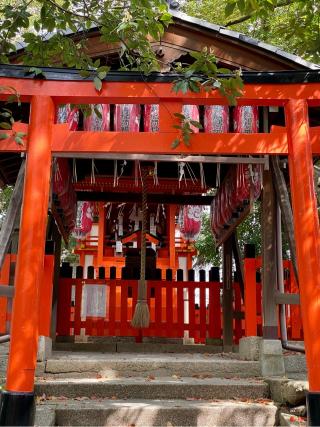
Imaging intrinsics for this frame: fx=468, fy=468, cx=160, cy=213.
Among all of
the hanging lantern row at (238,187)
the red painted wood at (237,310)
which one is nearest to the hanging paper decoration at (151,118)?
the hanging lantern row at (238,187)

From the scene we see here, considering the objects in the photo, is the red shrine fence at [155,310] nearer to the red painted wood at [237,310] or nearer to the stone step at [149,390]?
the red painted wood at [237,310]

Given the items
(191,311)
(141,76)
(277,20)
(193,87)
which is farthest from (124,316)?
(277,20)

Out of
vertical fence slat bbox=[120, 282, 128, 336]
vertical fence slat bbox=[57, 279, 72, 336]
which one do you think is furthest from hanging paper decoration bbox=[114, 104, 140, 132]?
vertical fence slat bbox=[120, 282, 128, 336]

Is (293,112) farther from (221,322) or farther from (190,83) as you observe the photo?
(221,322)

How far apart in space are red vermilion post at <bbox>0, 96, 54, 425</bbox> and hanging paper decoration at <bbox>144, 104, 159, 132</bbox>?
1.82 meters

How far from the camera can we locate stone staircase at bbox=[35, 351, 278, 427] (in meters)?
4.28

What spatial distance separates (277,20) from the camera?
1263 centimetres

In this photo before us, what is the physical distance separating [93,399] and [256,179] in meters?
3.62

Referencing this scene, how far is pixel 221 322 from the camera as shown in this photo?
872 centimetres

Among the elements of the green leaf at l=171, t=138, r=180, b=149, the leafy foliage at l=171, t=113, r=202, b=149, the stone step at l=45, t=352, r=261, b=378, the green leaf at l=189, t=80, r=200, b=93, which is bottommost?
the stone step at l=45, t=352, r=261, b=378

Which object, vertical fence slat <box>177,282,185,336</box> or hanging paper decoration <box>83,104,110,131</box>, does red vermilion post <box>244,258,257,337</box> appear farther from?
hanging paper decoration <box>83,104,110,131</box>

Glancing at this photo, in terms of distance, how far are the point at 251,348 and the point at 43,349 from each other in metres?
2.74

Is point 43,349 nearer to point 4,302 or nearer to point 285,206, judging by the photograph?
point 4,302

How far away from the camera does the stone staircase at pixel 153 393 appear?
428 centimetres
